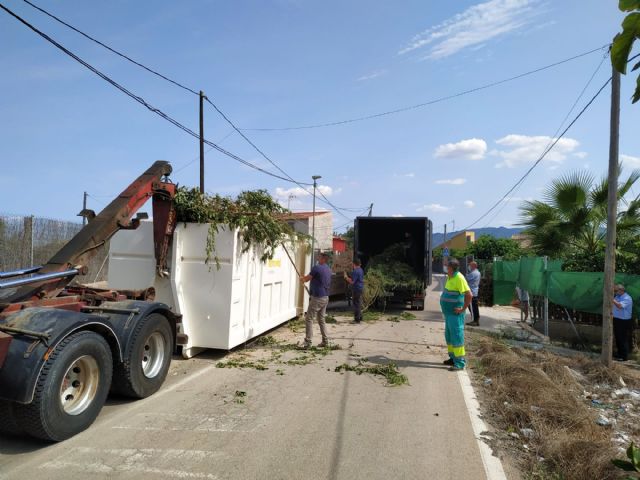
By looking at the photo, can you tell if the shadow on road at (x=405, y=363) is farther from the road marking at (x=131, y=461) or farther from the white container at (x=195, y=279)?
the road marking at (x=131, y=461)

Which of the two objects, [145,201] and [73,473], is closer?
[73,473]

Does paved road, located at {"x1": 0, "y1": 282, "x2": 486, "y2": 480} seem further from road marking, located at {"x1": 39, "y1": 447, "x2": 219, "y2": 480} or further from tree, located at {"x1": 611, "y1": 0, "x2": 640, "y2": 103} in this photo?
tree, located at {"x1": 611, "y1": 0, "x2": 640, "y2": 103}

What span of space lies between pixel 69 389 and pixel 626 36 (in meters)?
4.84

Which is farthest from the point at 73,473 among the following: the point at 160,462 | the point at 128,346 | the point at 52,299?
the point at 52,299

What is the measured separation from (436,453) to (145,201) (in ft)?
16.1

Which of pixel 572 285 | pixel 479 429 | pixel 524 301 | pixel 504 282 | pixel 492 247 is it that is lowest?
pixel 479 429

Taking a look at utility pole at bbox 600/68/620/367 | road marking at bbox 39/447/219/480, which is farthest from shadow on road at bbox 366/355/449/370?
road marking at bbox 39/447/219/480

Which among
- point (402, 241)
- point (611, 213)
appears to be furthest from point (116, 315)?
point (402, 241)

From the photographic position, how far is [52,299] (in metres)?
4.80

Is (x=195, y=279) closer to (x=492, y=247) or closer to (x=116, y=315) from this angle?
(x=116, y=315)

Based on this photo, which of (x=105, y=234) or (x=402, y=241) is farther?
(x=402, y=241)

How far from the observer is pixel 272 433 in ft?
14.7

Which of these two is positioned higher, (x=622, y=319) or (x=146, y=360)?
(x=622, y=319)

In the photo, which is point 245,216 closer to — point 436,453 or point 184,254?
point 184,254
